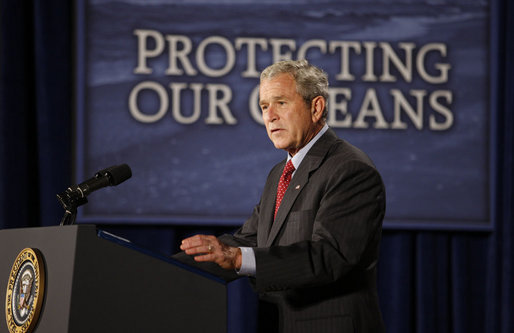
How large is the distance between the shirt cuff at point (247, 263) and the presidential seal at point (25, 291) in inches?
17.7

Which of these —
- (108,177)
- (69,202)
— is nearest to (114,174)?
(108,177)

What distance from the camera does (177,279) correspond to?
129cm

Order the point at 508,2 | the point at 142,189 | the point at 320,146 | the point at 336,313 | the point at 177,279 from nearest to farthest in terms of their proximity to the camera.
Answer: the point at 177,279 < the point at 336,313 < the point at 320,146 < the point at 142,189 < the point at 508,2

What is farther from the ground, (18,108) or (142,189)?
(18,108)

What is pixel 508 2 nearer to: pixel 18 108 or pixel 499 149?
pixel 499 149

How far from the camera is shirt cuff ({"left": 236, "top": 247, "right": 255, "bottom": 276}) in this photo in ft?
4.72

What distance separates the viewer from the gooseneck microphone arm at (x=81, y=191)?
4.53 ft

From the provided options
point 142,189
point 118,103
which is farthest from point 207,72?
point 142,189

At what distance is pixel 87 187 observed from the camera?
55.6 inches

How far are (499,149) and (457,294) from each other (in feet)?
2.59

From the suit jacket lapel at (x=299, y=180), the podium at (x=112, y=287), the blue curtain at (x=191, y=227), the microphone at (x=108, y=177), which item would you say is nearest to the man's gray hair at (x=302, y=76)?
the suit jacket lapel at (x=299, y=180)

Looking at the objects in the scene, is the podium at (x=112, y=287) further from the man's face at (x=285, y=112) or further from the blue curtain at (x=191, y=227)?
the blue curtain at (x=191, y=227)

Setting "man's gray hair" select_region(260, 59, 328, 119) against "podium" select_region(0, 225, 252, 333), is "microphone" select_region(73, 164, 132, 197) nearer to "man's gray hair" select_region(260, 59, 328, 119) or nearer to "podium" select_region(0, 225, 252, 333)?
"podium" select_region(0, 225, 252, 333)

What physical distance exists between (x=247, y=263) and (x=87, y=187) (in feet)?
1.33
